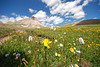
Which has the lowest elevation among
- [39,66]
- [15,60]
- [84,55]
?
[84,55]

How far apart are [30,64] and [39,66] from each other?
32 centimetres

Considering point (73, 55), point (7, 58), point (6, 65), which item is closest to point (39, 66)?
point (6, 65)

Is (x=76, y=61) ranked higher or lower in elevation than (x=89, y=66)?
higher

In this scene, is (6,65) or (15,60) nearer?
(6,65)

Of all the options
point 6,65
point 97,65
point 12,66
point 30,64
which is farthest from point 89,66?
point 6,65

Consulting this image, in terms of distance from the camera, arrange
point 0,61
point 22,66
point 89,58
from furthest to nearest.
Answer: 1. point 89,58
2. point 0,61
3. point 22,66

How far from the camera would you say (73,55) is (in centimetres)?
262

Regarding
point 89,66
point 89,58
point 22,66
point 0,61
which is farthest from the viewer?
point 89,58

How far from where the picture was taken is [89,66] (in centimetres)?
214

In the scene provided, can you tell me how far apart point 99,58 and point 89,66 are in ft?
3.00

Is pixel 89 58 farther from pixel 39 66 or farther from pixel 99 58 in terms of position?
pixel 39 66

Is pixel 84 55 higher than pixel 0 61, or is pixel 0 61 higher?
pixel 0 61

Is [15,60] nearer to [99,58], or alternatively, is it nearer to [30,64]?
[30,64]

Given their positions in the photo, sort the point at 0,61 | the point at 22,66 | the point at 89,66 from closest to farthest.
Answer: the point at 22,66, the point at 0,61, the point at 89,66
